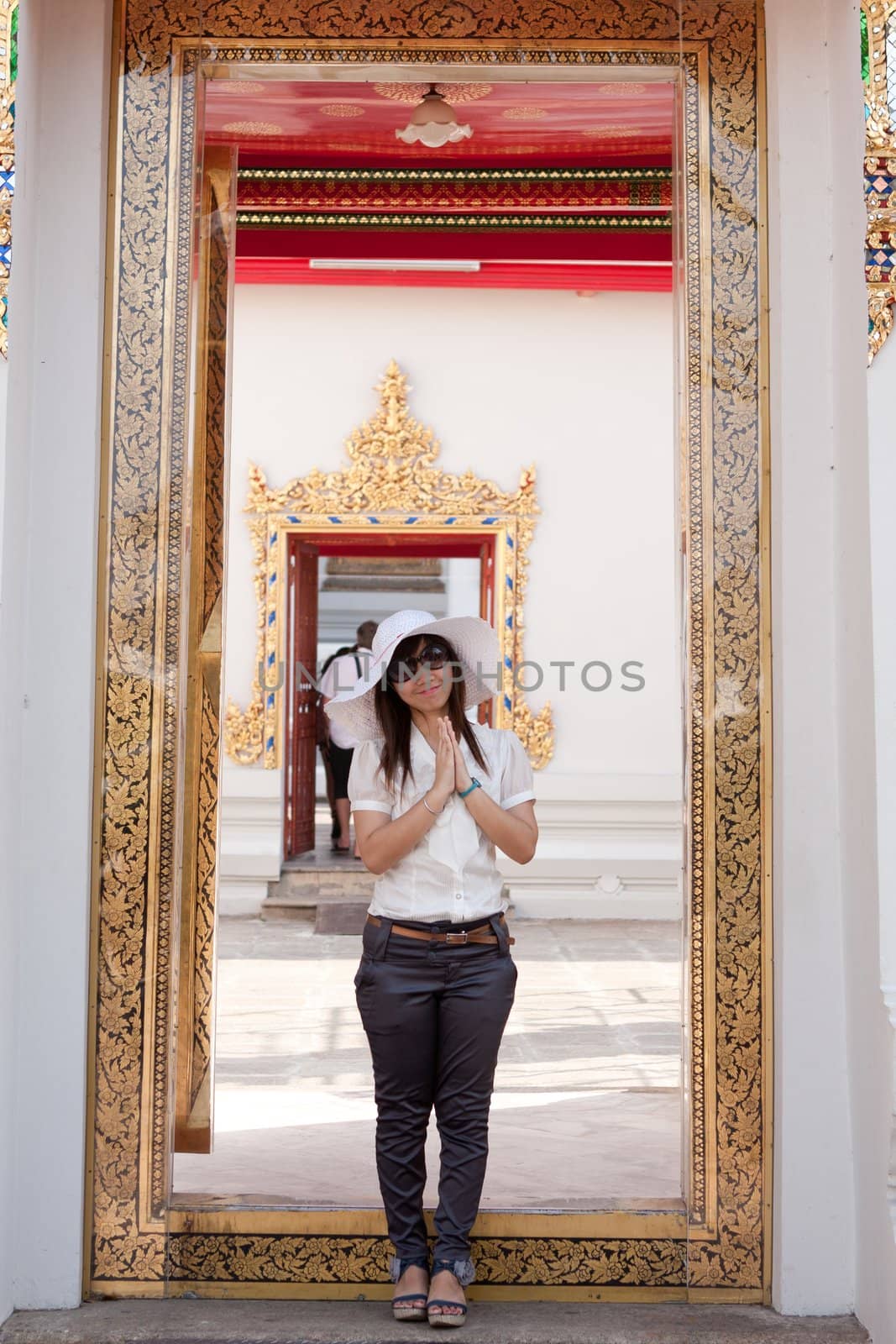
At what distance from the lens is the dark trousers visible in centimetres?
253

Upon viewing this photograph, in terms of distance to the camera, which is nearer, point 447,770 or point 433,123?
point 447,770

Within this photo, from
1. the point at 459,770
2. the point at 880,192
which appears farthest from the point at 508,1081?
the point at 880,192

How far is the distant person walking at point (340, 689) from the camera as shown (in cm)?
759

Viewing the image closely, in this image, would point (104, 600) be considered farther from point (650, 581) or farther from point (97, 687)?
point (650, 581)

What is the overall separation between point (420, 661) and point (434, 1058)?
0.74 metres

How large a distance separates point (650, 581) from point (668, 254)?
2377mm

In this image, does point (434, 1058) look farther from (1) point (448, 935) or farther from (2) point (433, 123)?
(2) point (433, 123)

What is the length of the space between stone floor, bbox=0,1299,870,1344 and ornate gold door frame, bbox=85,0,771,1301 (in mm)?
47

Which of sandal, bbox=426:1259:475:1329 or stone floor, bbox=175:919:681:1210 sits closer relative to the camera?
sandal, bbox=426:1259:475:1329

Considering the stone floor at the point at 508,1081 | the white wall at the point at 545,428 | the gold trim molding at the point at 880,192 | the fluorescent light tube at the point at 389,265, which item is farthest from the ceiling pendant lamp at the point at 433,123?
the white wall at the point at 545,428

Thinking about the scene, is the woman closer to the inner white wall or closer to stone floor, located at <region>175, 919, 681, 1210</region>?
stone floor, located at <region>175, 919, 681, 1210</region>

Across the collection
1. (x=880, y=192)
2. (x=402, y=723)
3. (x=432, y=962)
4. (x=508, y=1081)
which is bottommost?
(x=508, y=1081)

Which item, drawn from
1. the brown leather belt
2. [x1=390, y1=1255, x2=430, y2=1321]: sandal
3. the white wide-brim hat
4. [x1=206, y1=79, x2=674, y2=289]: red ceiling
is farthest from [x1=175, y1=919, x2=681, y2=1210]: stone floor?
[x1=206, y1=79, x2=674, y2=289]: red ceiling

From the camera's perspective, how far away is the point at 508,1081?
4375 millimetres
